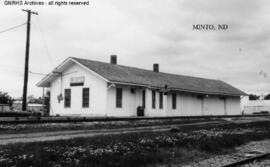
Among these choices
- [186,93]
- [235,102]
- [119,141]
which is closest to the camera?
[119,141]

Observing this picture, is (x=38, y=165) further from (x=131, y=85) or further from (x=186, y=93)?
(x=186, y=93)

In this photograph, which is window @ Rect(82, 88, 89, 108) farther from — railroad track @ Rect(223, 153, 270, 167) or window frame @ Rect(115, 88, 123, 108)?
railroad track @ Rect(223, 153, 270, 167)

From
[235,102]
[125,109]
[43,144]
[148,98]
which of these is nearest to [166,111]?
[148,98]

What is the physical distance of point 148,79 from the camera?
106 ft

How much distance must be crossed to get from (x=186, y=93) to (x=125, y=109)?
9.24m

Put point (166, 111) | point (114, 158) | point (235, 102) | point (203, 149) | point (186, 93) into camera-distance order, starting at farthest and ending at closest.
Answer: point (235, 102) → point (186, 93) → point (166, 111) → point (203, 149) → point (114, 158)

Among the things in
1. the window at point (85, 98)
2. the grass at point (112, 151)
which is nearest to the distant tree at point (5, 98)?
the window at point (85, 98)

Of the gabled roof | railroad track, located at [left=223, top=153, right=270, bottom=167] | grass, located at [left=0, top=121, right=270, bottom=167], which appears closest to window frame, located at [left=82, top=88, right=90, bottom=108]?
the gabled roof

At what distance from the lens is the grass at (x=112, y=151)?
8043mm

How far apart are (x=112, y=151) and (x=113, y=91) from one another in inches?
717

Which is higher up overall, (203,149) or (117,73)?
(117,73)

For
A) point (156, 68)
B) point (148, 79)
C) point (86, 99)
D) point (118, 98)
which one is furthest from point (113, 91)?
point (156, 68)

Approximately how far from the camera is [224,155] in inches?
450

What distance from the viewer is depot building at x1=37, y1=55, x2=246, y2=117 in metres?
27.6
